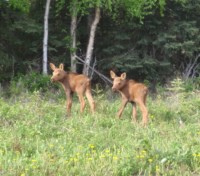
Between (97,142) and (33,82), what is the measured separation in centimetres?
1072

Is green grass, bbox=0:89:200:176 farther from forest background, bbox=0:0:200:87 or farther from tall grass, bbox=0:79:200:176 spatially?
forest background, bbox=0:0:200:87

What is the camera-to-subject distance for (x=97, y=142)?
8680mm

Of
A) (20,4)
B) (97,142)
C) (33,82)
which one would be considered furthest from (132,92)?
(20,4)

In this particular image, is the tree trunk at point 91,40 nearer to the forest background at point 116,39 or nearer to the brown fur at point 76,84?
the forest background at point 116,39

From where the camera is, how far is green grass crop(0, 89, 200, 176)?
6879 mm

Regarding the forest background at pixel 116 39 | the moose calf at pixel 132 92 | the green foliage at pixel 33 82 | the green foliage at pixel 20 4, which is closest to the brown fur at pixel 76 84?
the moose calf at pixel 132 92

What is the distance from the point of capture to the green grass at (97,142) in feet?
22.6

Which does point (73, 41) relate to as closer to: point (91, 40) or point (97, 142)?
point (91, 40)

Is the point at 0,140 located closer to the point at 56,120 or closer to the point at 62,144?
the point at 62,144

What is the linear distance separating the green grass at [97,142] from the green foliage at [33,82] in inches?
234

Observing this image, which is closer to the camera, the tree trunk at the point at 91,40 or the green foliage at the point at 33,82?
the green foliage at the point at 33,82

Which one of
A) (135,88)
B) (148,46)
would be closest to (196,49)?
(148,46)

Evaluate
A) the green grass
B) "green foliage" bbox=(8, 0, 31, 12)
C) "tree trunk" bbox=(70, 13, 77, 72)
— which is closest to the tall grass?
the green grass

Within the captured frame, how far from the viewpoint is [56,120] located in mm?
10789
